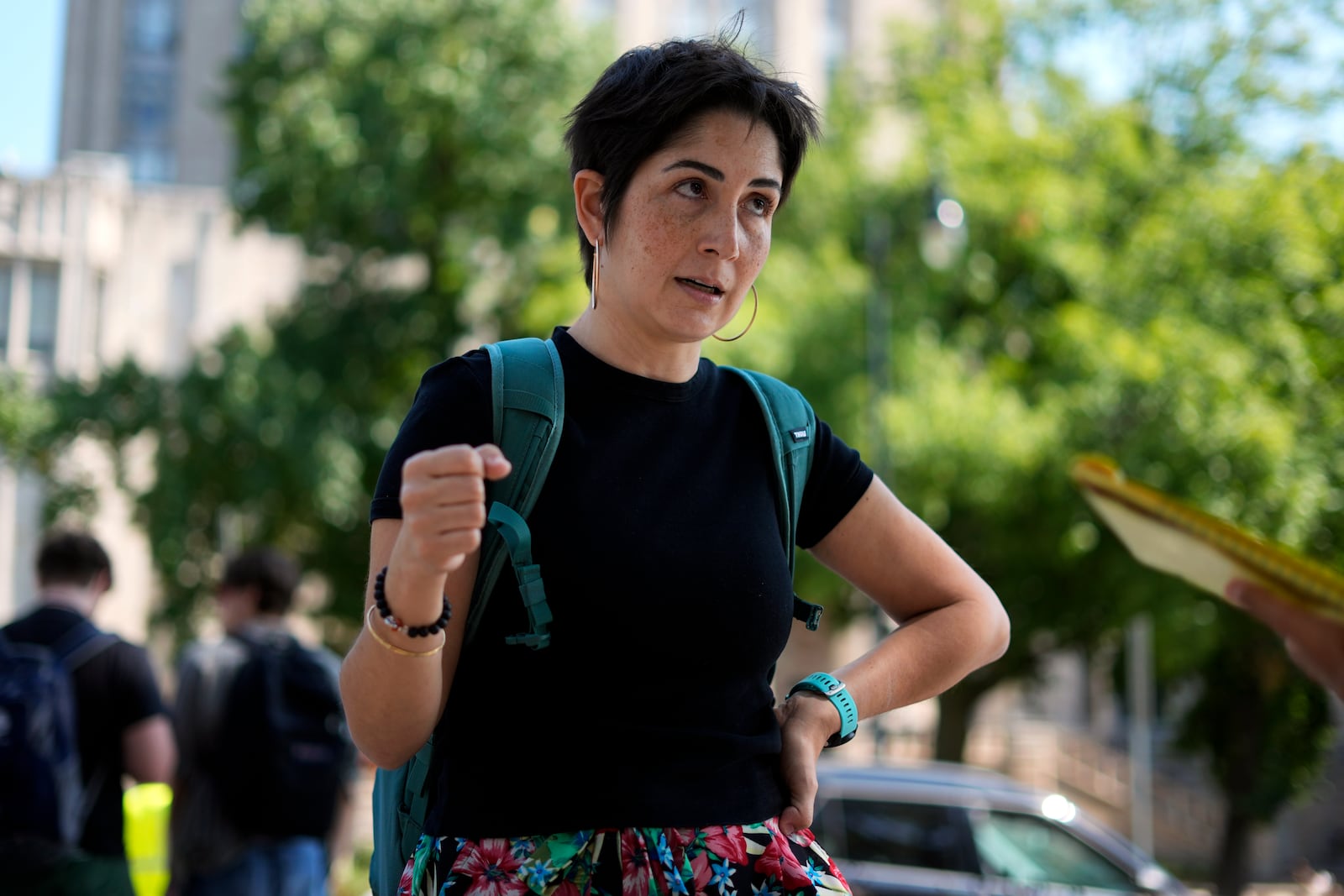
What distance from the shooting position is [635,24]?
47906 mm

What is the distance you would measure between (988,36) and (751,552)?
2232 cm

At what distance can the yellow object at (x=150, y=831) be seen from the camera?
15.8 feet

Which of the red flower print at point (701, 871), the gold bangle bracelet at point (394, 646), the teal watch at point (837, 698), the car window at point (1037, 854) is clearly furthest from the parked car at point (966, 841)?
the gold bangle bracelet at point (394, 646)

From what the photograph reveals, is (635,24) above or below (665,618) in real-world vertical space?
above

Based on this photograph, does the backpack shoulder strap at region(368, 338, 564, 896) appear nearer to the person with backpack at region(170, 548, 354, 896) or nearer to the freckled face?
the freckled face

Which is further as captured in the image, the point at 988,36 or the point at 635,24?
the point at 635,24

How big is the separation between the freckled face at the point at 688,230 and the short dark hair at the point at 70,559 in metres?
3.36

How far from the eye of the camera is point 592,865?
1.74 meters

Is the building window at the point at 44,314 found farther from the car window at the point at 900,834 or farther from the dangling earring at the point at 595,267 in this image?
→ the dangling earring at the point at 595,267

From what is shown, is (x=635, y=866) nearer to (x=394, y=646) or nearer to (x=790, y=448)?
(x=394, y=646)

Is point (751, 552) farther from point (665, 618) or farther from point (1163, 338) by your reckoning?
point (1163, 338)

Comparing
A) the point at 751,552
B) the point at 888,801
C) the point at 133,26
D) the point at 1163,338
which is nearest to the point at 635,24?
the point at 133,26

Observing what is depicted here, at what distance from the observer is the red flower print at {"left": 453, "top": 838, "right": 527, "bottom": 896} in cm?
172

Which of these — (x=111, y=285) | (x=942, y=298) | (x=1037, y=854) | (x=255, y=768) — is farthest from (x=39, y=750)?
(x=111, y=285)
